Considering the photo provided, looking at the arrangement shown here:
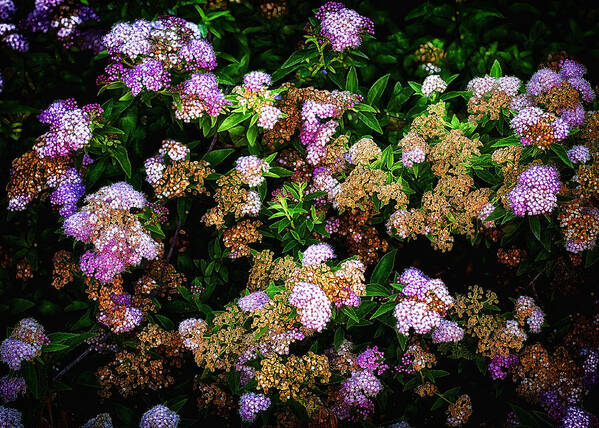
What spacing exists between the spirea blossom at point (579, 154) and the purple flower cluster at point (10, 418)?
3.56 m

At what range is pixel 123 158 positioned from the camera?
3350mm

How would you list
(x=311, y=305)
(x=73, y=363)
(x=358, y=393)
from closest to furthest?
(x=311, y=305) < (x=358, y=393) < (x=73, y=363)

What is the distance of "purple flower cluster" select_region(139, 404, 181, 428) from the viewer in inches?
118

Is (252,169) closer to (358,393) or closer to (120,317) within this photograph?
A: (120,317)

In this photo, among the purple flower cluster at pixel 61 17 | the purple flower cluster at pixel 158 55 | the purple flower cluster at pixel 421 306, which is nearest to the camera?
the purple flower cluster at pixel 421 306

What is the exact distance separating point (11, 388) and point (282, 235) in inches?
73.9

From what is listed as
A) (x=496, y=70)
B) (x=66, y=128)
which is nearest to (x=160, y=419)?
(x=66, y=128)

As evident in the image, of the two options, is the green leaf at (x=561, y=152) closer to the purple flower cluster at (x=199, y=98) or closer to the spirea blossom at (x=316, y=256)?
the spirea blossom at (x=316, y=256)

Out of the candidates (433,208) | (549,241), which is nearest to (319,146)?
(433,208)

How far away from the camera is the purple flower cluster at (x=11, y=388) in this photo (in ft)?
10.1

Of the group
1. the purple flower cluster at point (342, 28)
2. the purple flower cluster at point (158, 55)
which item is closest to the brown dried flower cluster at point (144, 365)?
the purple flower cluster at point (158, 55)

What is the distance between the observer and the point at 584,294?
11.7 feet

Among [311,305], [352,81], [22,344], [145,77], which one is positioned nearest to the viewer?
[311,305]

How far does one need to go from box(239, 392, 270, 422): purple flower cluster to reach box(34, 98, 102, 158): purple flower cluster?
1.77 metres
